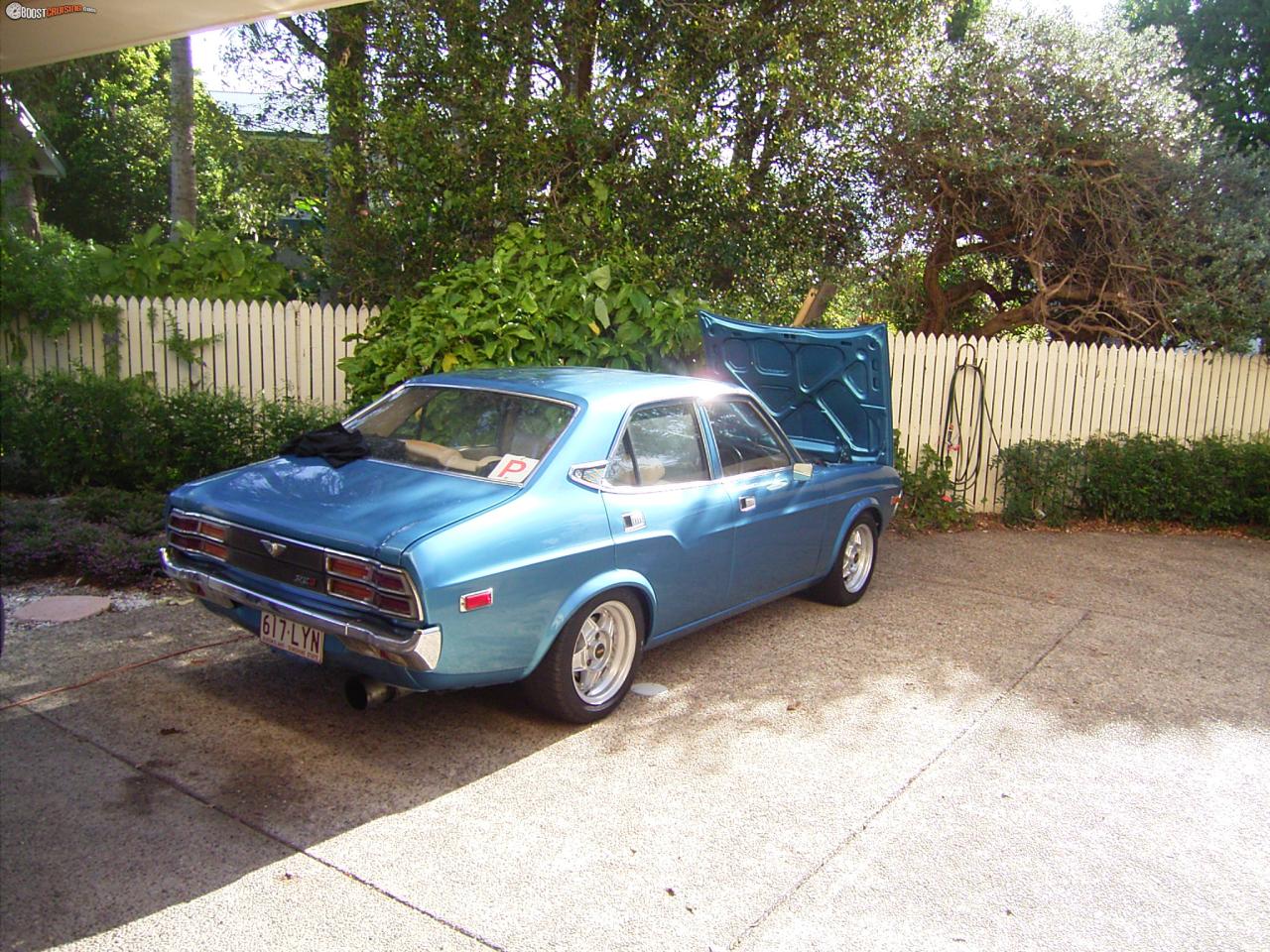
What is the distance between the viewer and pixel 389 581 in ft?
12.5

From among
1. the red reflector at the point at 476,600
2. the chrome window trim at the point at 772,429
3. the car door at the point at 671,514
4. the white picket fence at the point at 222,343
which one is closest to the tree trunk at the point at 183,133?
the white picket fence at the point at 222,343

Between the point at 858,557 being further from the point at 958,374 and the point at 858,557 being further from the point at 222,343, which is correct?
the point at 222,343

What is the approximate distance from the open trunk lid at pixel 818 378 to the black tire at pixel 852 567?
496 millimetres

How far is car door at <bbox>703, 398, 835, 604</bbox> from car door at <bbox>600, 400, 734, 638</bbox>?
0.14 meters

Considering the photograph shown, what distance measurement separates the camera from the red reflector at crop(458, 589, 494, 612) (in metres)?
3.86

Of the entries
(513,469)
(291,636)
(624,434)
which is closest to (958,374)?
(624,434)

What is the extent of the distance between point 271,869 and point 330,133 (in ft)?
27.1

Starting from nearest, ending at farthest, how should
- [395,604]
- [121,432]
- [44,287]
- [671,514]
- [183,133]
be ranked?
[395,604]
[671,514]
[121,432]
[44,287]
[183,133]

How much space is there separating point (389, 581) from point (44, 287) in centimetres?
702

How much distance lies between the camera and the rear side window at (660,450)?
191 inches

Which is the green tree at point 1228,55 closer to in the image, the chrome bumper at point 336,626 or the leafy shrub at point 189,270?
the leafy shrub at point 189,270

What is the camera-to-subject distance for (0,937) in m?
2.94

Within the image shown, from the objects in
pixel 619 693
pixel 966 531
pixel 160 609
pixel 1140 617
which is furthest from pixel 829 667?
pixel 966 531

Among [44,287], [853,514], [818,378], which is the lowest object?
[853,514]
